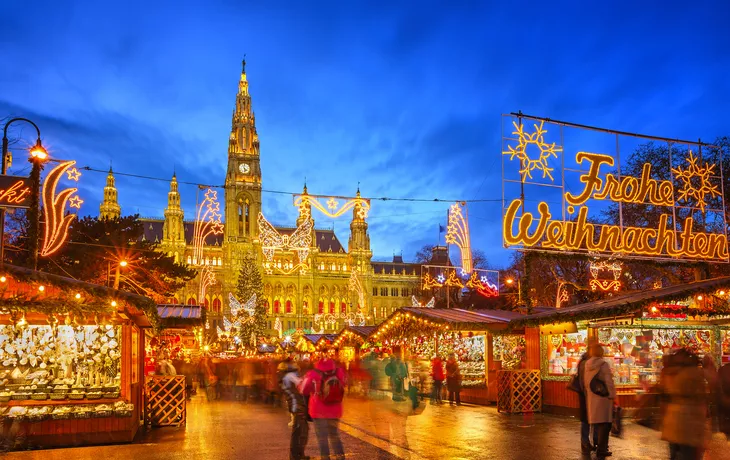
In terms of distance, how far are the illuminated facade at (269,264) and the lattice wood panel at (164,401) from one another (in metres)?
62.5

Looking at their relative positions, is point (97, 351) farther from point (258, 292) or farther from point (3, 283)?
point (258, 292)

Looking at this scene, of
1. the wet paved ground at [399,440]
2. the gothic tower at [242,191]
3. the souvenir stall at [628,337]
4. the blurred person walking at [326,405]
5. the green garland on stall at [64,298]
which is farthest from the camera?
the gothic tower at [242,191]

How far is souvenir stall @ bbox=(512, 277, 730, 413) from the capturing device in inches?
605

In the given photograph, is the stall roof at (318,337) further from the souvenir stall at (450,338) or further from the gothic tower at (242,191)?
the gothic tower at (242,191)

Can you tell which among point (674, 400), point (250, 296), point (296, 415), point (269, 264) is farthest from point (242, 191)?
point (674, 400)

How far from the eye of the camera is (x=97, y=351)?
12.7m

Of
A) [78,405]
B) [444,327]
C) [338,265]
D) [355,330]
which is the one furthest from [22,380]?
[338,265]

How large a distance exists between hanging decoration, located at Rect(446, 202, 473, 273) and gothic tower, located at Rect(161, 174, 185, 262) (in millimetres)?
70133

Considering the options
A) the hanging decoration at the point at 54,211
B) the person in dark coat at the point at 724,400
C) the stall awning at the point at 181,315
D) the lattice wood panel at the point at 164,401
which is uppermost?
the hanging decoration at the point at 54,211

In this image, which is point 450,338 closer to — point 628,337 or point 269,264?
point 628,337

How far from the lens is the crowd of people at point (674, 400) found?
6098 millimetres

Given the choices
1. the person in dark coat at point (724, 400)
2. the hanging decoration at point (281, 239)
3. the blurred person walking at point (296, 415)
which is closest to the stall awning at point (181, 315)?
the hanging decoration at point (281, 239)

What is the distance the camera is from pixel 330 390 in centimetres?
844

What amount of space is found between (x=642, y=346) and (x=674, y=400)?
435 inches
